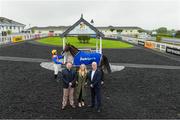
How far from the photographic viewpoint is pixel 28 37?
47.2 meters

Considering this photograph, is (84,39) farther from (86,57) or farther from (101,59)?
(101,59)

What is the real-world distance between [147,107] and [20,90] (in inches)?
226

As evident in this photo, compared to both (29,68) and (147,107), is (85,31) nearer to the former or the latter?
(29,68)

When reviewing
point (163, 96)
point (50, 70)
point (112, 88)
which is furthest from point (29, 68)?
point (163, 96)

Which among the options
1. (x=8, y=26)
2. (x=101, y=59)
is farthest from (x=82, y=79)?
(x=8, y=26)

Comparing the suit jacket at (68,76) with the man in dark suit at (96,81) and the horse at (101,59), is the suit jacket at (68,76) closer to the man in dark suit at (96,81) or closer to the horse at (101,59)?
the man in dark suit at (96,81)

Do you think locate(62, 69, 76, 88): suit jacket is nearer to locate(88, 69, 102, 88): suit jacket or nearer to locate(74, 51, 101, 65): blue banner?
locate(88, 69, 102, 88): suit jacket

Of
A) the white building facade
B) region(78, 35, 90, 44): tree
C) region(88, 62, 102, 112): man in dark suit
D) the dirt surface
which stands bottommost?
the dirt surface

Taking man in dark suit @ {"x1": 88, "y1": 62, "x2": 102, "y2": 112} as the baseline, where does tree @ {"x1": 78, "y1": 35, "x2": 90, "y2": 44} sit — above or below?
above

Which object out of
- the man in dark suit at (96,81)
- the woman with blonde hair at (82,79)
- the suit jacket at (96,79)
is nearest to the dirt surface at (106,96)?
the man in dark suit at (96,81)

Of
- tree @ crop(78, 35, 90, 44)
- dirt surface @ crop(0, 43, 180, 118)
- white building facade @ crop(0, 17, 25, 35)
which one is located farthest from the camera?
white building facade @ crop(0, 17, 25, 35)

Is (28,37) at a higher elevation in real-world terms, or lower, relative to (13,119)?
higher

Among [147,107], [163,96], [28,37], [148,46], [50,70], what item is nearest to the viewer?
[147,107]

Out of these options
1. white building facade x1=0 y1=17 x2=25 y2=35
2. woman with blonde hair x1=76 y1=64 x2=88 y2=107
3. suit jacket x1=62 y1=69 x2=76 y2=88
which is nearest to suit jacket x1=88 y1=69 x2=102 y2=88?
woman with blonde hair x1=76 y1=64 x2=88 y2=107
